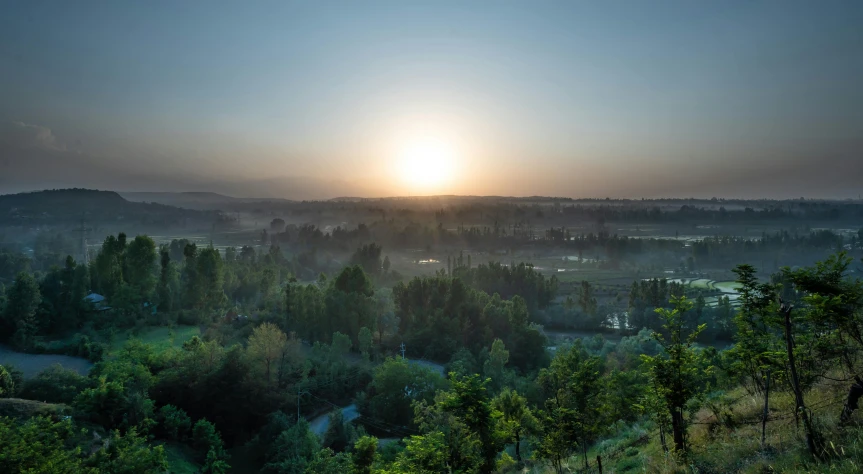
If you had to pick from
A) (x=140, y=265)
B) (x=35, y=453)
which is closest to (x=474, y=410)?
(x=35, y=453)

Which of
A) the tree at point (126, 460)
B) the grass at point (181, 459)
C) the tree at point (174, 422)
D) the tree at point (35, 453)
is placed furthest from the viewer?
the tree at point (174, 422)

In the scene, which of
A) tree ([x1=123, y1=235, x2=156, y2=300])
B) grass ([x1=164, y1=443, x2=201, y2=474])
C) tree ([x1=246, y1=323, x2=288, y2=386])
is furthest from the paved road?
tree ([x1=123, y1=235, x2=156, y2=300])

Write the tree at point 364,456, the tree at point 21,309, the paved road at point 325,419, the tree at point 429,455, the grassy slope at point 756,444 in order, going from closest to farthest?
the grassy slope at point 756,444 → the tree at point 429,455 → the tree at point 364,456 → the paved road at point 325,419 → the tree at point 21,309

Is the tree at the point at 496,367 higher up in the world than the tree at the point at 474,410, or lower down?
lower down

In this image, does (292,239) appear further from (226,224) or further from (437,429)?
(437,429)

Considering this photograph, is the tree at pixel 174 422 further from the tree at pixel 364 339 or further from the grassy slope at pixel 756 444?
the grassy slope at pixel 756 444

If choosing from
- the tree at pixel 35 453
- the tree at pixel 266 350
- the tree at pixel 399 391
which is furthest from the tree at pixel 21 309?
the tree at pixel 399 391

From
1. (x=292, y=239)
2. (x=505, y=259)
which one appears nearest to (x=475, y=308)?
(x=505, y=259)
